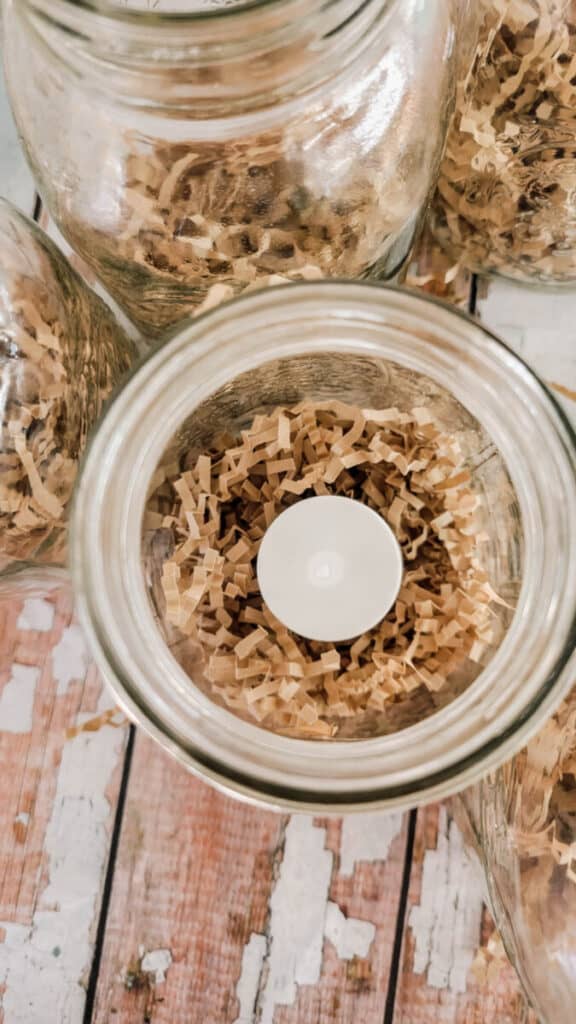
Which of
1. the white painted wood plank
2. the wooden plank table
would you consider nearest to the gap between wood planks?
the wooden plank table

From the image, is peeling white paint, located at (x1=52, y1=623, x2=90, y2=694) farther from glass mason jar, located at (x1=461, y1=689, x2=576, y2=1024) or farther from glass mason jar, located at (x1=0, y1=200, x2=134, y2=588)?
glass mason jar, located at (x1=461, y1=689, x2=576, y2=1024)

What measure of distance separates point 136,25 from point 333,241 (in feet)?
0.37

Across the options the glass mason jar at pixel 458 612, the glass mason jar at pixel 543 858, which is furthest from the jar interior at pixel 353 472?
the glass mason jar at pixel 543 858

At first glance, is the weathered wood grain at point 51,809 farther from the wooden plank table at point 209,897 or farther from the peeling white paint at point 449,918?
the peeling white paint at point 449,918

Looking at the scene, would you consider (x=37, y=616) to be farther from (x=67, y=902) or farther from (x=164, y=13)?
(x=164, y=13)

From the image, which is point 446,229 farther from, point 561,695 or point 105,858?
point 105,858

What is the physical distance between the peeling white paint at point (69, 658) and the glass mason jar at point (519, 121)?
302 millimetres

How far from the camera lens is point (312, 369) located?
0.33m

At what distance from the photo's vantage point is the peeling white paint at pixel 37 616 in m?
0.49

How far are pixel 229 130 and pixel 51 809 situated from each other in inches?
14.3

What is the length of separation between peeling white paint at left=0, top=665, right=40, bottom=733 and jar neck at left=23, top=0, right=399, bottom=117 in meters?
0.32

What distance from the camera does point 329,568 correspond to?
0.32 m

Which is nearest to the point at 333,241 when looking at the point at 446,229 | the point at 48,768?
the point at 446,229

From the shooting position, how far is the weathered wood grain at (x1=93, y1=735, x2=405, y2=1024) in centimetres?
47
